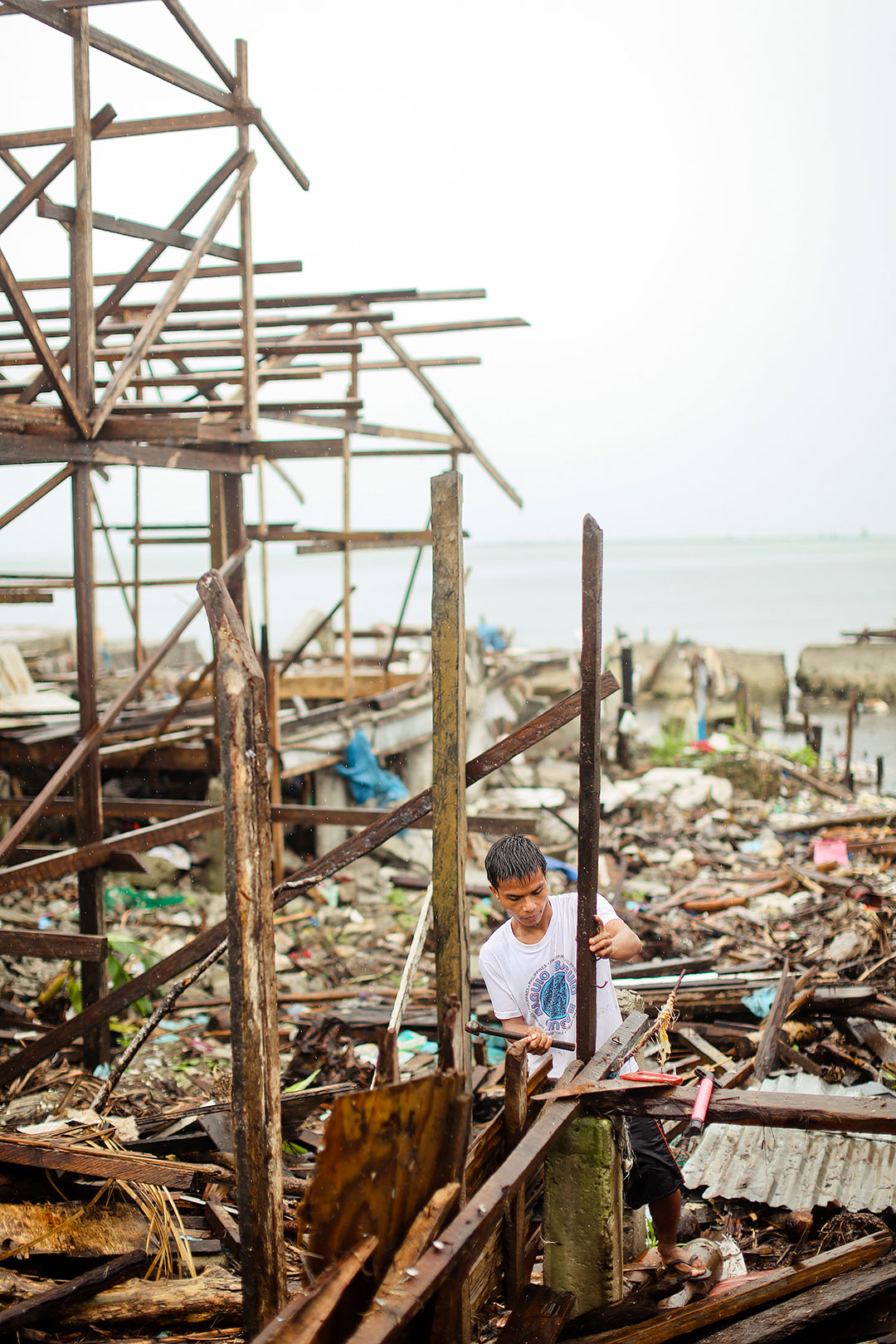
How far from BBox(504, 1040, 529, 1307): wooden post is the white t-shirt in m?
0.62

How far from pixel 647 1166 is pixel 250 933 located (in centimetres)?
199

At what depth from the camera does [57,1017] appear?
22.2ft

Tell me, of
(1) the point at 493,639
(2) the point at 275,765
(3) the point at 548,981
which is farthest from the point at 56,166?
(1) the point at 493,639

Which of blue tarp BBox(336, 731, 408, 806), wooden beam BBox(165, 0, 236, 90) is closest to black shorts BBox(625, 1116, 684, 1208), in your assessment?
wooden beam BBox(165, 0, 236, 90)

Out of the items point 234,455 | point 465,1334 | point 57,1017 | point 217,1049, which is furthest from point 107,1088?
point 234,455

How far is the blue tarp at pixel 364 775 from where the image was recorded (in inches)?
420

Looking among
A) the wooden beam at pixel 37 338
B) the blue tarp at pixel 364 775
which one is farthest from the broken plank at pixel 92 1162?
the blue tarp at pixel 364 775

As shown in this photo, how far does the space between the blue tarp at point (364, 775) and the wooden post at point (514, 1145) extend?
7794 mm

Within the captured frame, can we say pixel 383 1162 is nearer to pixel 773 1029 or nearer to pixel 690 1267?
pixel 690 1267

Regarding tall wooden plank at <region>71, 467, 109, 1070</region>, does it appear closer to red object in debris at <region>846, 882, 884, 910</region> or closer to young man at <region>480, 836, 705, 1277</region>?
young man at <region>480, 836, 705, 1277</region>

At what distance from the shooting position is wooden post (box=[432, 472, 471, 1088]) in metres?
3.13

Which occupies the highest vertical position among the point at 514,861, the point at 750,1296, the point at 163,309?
the point at 163,309

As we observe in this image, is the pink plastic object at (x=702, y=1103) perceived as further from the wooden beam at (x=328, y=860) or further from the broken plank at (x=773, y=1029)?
the broken plank at (x=773, y=1029)

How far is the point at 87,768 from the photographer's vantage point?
6.01 meters
